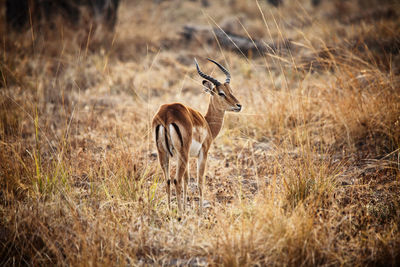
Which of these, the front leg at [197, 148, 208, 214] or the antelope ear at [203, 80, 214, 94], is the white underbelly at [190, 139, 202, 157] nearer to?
the front leg at [197, 148, 208, 214]

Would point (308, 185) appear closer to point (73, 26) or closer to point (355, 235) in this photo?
point (355, 235)

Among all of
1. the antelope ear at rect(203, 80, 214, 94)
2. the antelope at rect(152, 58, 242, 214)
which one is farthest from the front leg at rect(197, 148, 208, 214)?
the antelope ear at rect(203, 80, 214, 94)

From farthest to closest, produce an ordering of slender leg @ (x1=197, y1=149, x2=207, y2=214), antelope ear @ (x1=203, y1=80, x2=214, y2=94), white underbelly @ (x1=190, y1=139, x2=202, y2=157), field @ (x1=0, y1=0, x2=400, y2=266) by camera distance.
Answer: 1. antelope ear @ (x1=203, y1=80, x2=214, y2=94)
2. slender leg @ (x1=197, y1=149, x2=207, y2=214)
3. white underbelly @ (x1=190, y1=139, x2=202, y2=157)
4. field @ (x1=0, y1=0, x2=400, y2=266)

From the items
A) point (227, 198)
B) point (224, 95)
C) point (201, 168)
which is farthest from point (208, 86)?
point (227, 198)

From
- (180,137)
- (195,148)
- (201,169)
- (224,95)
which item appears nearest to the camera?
(180,137)

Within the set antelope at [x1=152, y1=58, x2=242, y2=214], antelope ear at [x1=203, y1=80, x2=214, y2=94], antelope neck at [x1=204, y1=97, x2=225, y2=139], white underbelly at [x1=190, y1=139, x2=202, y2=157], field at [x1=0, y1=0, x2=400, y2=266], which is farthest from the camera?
antelope neck at [x1=204, y1=97, x2=225, y2=139]

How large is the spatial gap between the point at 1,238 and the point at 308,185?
2.74 metres

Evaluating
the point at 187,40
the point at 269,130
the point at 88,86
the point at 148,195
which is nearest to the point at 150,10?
the point at 187,40

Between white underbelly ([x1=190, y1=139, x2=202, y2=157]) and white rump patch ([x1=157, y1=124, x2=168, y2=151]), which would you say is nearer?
white rump patch ([x1=157, y1=124, x2=168, y2=151])

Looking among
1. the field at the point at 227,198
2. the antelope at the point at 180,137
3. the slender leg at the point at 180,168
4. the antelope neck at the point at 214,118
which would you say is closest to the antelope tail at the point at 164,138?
the antelope at the point at 180,137

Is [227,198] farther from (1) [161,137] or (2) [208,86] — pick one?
(2) [208,86]

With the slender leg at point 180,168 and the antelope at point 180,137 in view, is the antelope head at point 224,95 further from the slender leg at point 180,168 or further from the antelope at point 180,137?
the slender leg at point 180,168

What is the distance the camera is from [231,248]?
7.59 ft

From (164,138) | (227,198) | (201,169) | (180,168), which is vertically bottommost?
(227,198)
